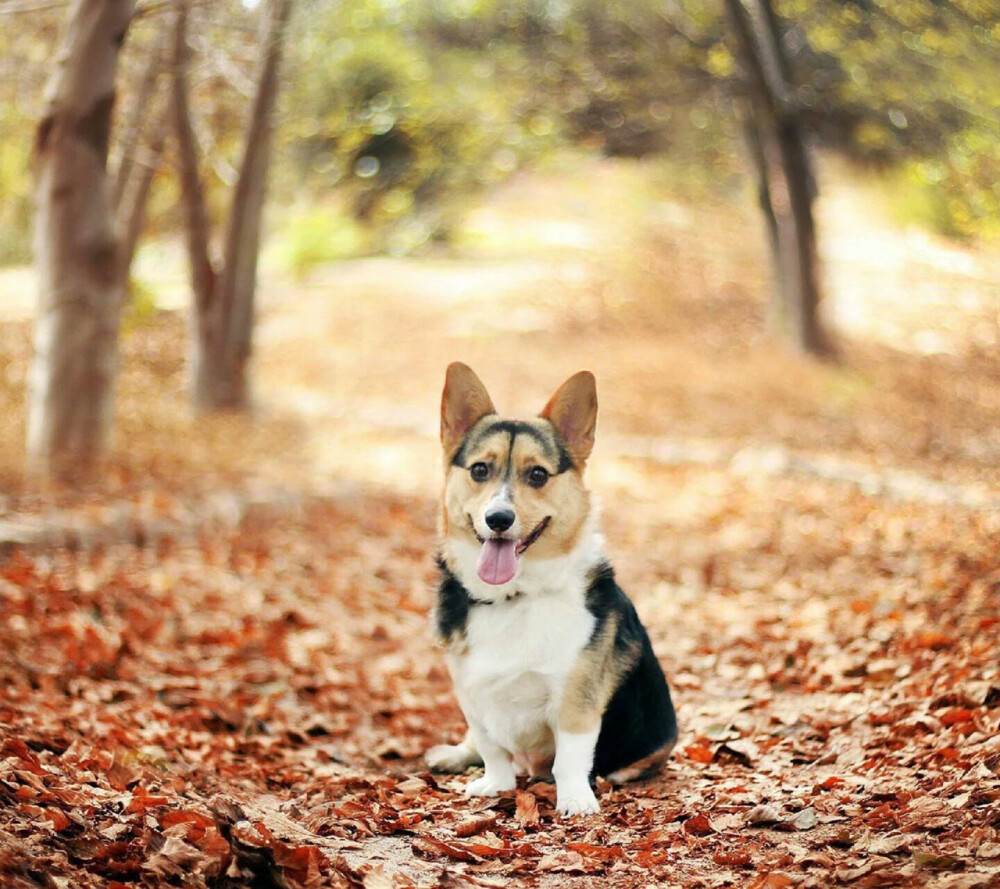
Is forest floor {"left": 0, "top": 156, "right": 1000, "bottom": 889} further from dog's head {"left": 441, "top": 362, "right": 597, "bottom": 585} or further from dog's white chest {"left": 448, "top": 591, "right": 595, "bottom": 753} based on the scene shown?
dog's head {"left": 441, "top": 362, "right": 597, "bottom": 585}

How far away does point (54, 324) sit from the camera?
346 inches

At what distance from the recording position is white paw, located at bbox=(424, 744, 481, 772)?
15.9 ft

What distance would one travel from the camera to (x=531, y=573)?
169 inches

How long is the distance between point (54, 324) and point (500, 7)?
41.5 feet

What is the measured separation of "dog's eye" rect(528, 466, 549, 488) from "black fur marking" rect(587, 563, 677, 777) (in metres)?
0.45

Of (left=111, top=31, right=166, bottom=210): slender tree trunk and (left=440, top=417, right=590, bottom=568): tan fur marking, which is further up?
(left=111, top=31, right=166, bottom=210): slender tree trunk

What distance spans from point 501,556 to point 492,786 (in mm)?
973

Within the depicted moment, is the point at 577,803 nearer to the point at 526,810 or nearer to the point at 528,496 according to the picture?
the point at 526,810

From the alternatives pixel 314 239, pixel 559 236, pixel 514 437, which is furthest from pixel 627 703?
pixel 559 236

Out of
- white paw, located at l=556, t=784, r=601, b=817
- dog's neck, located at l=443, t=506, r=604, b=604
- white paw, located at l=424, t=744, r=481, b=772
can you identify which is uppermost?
dog's neck, located at l=443, t=506, r=604, b=604

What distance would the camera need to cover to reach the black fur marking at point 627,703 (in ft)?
14.3

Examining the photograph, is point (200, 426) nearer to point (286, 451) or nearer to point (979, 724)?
point (286, 451)

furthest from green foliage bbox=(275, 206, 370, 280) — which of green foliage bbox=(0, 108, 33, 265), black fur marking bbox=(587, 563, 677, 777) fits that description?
black fur marking bbox=(587, 563, 677, 777)

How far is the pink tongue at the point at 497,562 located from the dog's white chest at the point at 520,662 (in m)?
0.17
